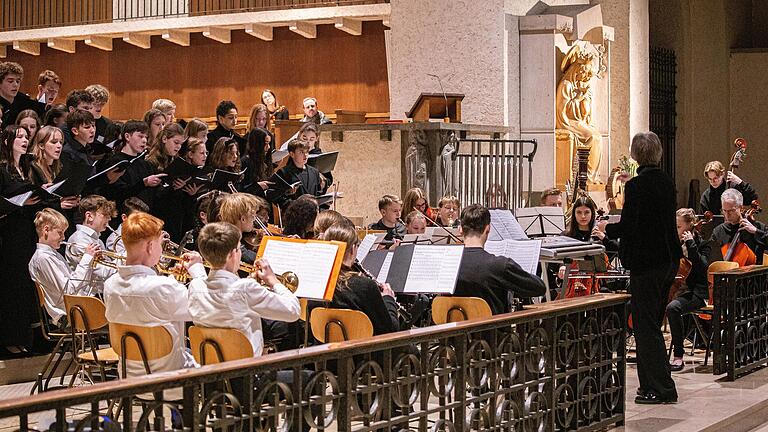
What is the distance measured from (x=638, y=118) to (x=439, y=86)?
3.72m

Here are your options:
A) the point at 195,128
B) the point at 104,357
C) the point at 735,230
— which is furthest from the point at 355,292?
the point at 735,230

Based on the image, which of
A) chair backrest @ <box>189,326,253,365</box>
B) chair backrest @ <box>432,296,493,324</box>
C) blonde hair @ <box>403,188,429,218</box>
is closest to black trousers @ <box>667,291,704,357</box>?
blonde hair @ <box>403,188,429,218</box>

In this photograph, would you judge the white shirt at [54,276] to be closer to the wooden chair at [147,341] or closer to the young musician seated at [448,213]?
the wooden chair at [147,341]

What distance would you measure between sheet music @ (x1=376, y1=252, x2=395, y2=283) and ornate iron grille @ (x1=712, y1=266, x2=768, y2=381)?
97.0 inches

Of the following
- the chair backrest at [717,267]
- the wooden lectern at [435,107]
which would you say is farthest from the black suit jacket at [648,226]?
the wooden lectern at [435,107]

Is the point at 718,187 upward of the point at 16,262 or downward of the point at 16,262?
upward

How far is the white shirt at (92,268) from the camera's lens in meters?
6.39

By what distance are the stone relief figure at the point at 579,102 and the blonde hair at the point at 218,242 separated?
8.44 metres

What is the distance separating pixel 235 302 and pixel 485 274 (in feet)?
5.53

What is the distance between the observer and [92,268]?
6352 mm

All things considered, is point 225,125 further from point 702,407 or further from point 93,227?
point 702,407

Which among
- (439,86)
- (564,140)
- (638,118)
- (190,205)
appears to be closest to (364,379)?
(190,205)

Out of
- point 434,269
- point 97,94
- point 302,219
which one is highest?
point 97,94

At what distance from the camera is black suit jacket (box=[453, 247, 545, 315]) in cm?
577
